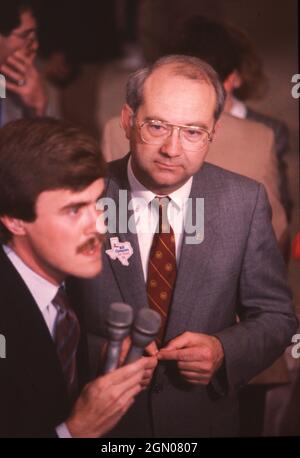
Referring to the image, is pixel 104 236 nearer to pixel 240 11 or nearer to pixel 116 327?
pixel 116 327

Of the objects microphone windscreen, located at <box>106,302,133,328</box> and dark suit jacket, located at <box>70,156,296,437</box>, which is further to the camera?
dark suit jacket, located at <box>70,156,296,437</box>

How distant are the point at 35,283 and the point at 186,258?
0.40 metres

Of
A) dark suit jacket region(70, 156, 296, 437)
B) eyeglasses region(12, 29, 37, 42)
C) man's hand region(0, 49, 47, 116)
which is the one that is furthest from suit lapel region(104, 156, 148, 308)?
eyeglasses region(12, 29, 37, 42)

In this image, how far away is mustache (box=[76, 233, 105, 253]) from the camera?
152 centimetres

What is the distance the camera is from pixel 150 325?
1414 mm

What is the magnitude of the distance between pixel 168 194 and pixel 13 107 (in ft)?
1.95

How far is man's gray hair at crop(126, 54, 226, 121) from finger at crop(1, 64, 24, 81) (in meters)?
0.46

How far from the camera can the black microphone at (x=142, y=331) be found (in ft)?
4.61

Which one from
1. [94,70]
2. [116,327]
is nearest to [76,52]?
[94,70]

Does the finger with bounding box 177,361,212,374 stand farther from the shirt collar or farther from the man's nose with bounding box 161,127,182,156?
the man's nose with bounding box 161,127,182,156

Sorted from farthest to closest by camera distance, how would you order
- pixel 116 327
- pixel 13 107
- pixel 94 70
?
pixel 94 70 → pixel 13 107 → pixel 116 327

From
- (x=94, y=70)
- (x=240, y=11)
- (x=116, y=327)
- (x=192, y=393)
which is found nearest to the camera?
(x=116, y=327)

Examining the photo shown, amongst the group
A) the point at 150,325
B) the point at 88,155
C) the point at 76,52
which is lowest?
the point at 150,325

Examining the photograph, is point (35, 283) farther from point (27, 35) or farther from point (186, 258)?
point (27, 35)
